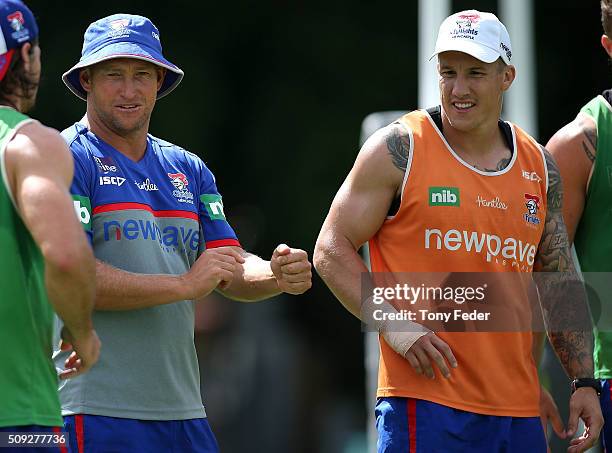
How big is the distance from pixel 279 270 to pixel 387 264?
0.45m

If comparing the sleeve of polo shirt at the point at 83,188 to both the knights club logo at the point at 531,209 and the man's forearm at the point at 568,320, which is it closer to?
the knights club logo at the point at 531,209

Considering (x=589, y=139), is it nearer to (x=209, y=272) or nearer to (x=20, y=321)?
(x=209, y=272)

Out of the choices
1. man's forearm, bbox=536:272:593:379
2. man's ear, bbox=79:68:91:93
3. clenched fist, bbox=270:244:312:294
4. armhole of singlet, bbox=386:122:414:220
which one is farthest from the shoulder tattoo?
man's ear, bbox=79:68:91:93

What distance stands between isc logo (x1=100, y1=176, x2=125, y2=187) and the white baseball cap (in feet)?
4.53

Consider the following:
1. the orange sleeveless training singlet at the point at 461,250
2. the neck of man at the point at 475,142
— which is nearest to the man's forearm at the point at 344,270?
the orange sleeveless training singlet at the point at 461,250

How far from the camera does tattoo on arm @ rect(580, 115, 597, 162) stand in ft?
18.8

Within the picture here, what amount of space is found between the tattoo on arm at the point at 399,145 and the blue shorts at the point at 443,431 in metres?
0.92

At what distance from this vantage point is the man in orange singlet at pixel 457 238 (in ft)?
16.9

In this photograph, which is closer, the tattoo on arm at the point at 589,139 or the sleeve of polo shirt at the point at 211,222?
the sleeve of polo shirt at the point at 211,222

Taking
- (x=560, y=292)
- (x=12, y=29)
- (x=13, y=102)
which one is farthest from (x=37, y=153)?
(x=560, y=292)

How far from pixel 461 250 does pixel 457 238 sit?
0.05 metres

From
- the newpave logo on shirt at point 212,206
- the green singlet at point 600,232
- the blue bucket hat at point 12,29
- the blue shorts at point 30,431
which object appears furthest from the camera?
the green singlet at point 600,232

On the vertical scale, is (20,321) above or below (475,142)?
below

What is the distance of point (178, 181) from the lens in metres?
5.39
